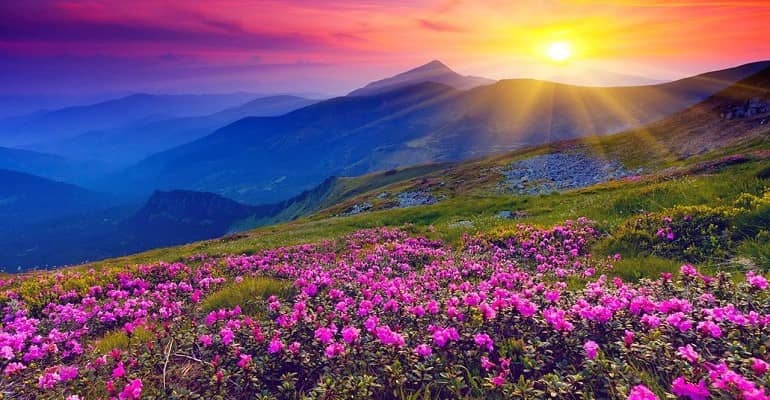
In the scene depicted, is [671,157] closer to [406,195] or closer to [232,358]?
[406,195]

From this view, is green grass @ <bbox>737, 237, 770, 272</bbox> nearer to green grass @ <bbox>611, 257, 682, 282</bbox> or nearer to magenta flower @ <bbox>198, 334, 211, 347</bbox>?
green grass @ <bbox>611, 257, 682, 282</bbox>

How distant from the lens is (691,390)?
124 inches

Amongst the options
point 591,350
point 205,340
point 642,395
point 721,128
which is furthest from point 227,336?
point 721,128

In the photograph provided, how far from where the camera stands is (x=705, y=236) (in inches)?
350

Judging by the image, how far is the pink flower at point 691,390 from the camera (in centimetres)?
313

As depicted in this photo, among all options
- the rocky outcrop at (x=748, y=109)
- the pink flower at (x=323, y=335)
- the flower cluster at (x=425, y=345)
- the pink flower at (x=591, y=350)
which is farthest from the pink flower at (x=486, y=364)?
the rocky outcrop at (x=748, y=109)

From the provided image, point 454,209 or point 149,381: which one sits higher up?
point 149,381

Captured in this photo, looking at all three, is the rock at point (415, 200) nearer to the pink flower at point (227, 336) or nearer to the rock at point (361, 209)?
the rock at point (361, 209)

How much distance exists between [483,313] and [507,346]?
1.75 ft

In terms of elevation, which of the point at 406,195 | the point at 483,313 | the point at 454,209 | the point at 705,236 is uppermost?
the point at 483,313

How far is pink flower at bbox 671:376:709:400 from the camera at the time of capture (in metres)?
3.13

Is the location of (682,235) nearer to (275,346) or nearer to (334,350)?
(334,350)

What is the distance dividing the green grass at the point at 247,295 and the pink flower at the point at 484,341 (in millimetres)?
4176

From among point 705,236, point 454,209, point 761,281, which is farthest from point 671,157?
point 761,281
